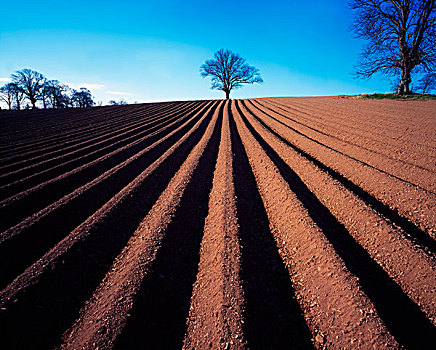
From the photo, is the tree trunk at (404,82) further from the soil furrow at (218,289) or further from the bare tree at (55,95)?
the bare tree at (55,95)

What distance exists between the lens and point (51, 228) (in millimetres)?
2611

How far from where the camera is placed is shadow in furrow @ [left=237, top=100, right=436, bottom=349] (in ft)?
4.40

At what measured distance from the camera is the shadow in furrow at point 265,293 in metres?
1.42

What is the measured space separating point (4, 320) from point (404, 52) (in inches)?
856

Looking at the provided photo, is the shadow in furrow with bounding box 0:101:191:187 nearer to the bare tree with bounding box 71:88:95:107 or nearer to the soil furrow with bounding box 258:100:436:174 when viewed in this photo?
the soil furrow with bounding box 258:100:436:174

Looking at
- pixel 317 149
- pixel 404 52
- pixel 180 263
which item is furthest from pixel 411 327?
pixel 404 52

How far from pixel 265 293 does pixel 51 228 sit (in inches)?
117

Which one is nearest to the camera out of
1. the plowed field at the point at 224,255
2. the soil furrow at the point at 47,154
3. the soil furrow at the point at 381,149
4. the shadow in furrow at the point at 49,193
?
the plowed field at the point at 224,255

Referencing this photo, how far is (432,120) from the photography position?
21.4 feet

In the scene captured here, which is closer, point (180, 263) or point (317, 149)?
point (180, 263)

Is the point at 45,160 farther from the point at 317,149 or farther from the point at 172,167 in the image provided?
the point at 317,149

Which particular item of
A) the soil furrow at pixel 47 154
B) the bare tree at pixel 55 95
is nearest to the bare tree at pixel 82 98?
the bare tree at pixel 55 95

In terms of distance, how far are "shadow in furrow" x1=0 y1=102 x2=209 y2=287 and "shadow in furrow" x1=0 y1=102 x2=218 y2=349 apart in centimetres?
49

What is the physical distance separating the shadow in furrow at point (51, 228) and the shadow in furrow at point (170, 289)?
1.49 m
